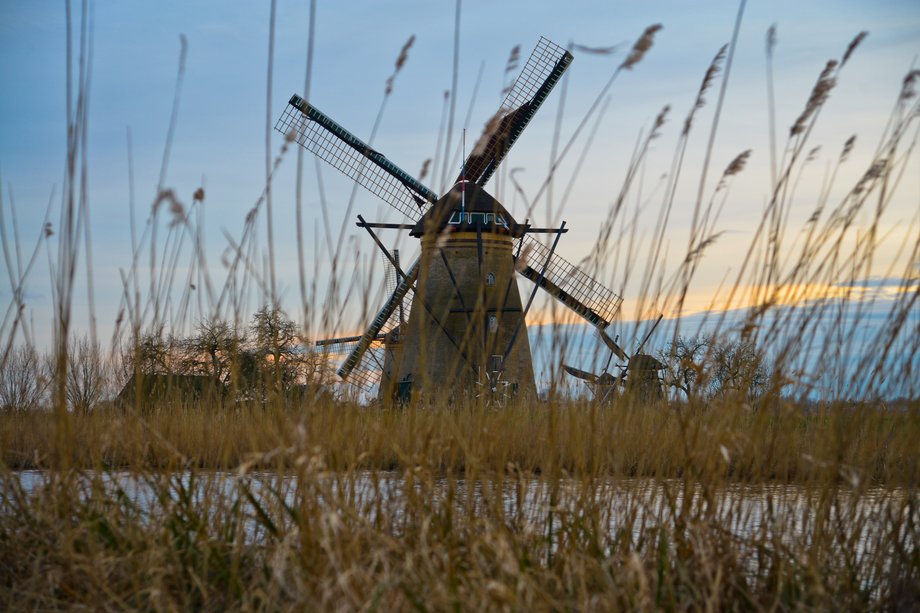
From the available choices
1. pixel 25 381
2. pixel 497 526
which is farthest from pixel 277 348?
pixel 25 381

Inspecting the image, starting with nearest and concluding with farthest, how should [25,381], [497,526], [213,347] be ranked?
[497,526] < [25,381] < [213,347]

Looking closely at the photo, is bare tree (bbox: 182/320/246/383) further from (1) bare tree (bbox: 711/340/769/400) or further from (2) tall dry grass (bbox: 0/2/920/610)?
(1) bare tree (bbox: 711/340/769/400)

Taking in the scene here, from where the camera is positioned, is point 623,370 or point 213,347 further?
point 213,347

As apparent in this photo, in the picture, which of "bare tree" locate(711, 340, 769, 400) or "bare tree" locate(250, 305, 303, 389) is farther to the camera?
"bare tree" locate(250, 305, 303, 389)

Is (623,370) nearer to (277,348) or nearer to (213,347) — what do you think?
(277,348)

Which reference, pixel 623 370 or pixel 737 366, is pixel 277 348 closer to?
pixel 623 370

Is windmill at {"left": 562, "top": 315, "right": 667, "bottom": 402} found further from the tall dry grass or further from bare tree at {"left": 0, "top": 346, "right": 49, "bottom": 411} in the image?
bare tree at {"left": 0, "top": 346, "right": 49, "bottom": 411}

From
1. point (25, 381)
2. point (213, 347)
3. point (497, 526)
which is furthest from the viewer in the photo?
point (213, 347)

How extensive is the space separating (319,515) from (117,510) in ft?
2.43

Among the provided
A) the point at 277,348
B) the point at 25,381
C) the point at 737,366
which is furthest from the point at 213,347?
the point at 737,366

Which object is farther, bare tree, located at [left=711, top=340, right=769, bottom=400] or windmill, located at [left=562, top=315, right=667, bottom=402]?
windmill, located at [left=562, top=315, right=667, bottom=402]

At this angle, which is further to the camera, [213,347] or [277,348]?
[213,347]

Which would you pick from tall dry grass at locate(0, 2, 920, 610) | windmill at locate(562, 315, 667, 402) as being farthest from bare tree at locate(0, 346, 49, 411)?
windmill at locate(562, 315, 667, 402)

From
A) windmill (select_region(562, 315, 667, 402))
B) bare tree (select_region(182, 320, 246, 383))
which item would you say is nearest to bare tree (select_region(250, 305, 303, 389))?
bare tree (select_region(182, 320, 246, 383))
